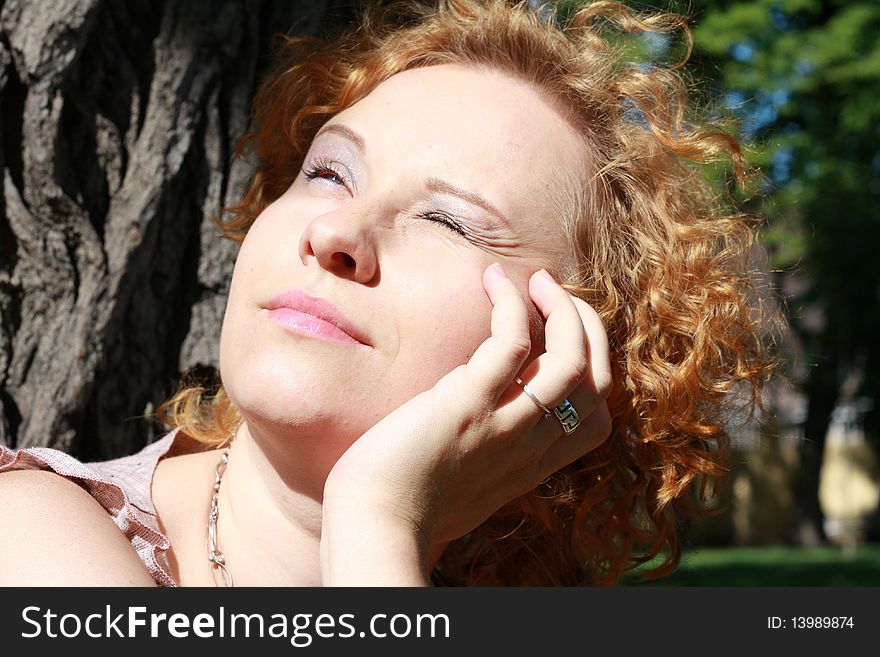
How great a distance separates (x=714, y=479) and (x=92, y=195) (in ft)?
6.61

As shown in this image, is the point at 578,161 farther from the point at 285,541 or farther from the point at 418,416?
the point at 285,541

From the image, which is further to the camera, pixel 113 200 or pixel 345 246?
pixel 113 200

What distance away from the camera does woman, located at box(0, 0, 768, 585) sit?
1.87 metres

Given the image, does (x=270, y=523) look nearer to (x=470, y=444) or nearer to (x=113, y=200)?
(x=470, y=444)

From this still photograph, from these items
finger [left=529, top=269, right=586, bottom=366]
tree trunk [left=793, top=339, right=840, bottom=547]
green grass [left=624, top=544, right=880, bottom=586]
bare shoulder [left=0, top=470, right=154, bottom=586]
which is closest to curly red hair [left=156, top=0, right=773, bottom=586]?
finger [left=529, top=269, right=586, bottom=366]

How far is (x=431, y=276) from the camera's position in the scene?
1976 mm

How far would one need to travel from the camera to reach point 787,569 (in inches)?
500

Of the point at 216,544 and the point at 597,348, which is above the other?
the point at 597,348

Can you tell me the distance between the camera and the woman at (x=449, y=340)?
6.14ft

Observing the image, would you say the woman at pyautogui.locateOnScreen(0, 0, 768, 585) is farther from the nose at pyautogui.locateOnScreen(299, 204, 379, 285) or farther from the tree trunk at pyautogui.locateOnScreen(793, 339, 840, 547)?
the tree trunk at pyautogui.locateOnScreen(793, 339, 840, 547)

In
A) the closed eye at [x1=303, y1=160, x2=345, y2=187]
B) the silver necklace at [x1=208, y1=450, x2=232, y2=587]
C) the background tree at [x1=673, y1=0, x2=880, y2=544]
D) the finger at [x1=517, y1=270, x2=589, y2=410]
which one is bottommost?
the background tree at [x1=673, y1=0, x2=880, y2=544]

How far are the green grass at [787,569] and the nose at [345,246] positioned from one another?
8.12m

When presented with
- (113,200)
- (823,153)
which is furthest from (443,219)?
(823,153)

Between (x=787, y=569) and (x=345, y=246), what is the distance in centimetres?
1238
